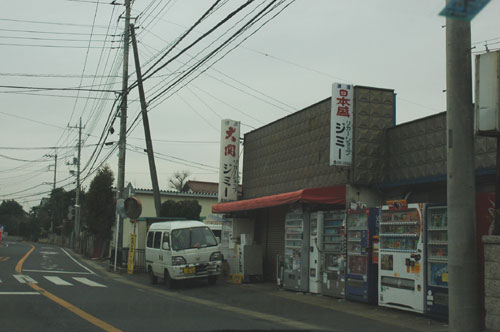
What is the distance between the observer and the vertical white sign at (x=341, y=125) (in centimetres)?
1466

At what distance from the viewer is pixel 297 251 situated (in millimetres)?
16375

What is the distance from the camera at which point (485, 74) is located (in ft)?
28.3

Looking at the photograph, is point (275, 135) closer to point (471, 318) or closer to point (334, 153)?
point (334, 153)

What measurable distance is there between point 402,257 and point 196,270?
8.70 metres

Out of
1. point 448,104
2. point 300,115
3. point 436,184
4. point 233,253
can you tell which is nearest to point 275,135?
point 300,115

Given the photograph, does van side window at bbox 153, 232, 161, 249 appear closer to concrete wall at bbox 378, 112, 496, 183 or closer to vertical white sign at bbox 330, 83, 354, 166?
vertical white sign at bbox 330, 83, 354, 166

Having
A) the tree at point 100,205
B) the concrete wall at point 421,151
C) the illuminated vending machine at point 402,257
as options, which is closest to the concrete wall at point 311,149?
the concrete wall at point 421,151

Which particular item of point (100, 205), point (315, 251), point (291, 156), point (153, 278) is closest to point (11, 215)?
point (100, 205)

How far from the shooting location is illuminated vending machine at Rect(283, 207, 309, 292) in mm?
15969

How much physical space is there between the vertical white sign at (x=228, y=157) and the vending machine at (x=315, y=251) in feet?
19.8

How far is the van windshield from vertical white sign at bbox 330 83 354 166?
6.56m

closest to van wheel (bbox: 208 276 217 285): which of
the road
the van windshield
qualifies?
the van windshield

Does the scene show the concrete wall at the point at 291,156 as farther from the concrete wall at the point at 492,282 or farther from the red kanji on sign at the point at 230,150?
the concrete wall at the point at 492,282

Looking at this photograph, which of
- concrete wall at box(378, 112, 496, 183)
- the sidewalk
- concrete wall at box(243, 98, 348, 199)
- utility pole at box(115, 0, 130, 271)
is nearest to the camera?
the sidewalk
